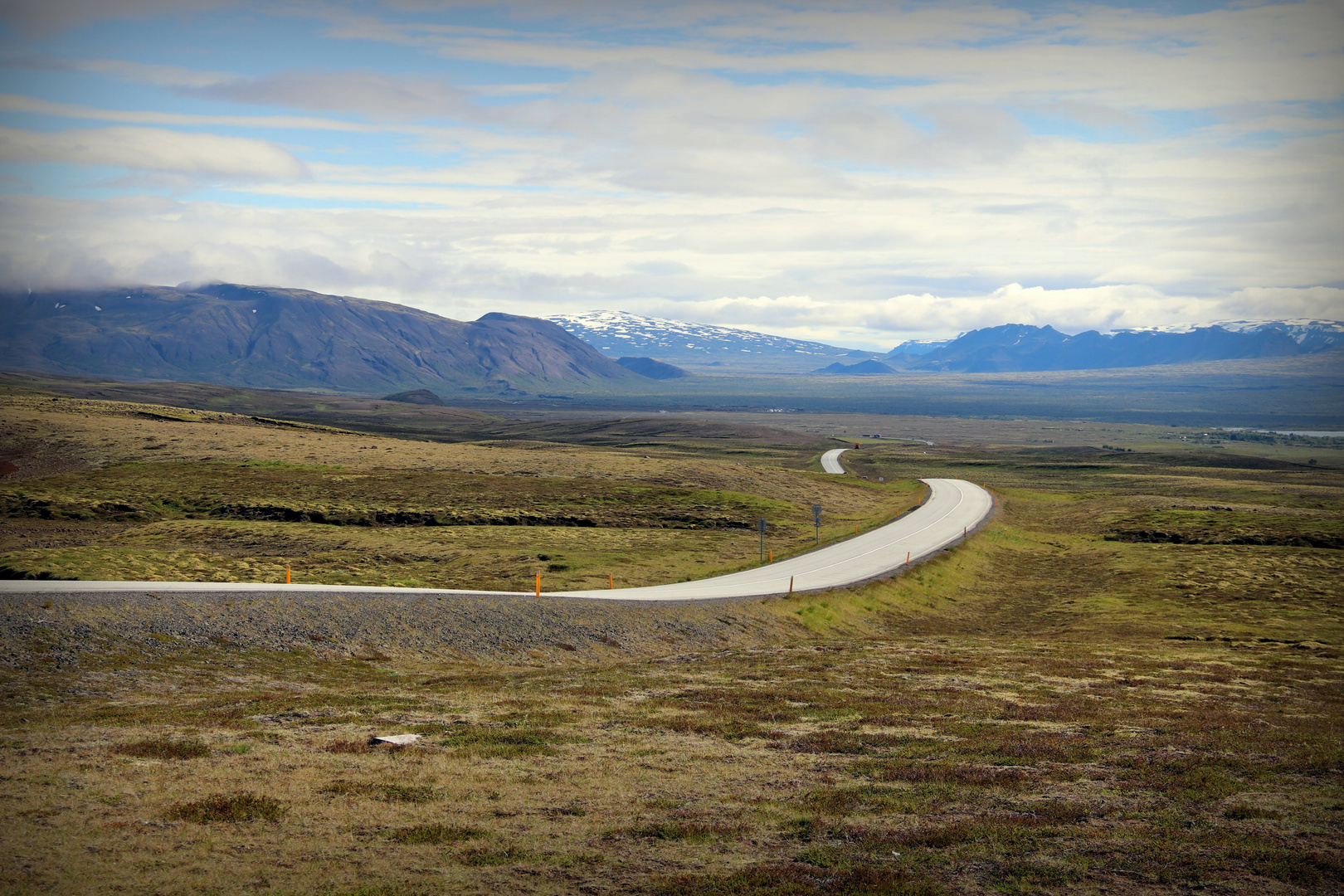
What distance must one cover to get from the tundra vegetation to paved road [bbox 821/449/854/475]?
61.5m

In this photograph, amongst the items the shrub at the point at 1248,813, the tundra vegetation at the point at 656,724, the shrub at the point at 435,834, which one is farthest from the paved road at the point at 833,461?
the shrub at the point at 435,834

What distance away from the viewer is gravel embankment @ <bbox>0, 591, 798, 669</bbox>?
25.5 metres

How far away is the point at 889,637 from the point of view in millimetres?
36781

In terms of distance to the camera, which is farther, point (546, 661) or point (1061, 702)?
point (546, 661)

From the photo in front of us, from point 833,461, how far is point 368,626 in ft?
368

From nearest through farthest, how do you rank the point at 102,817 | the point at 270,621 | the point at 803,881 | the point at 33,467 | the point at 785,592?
the point at 803,881 < the point at 102,817 < the point at 270,621 < the point at 785,592 < the point at 33,467

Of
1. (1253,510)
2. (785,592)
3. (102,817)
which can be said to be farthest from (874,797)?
(1253,510)

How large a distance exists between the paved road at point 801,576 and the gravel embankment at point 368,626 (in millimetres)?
1685

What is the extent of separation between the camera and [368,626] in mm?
30219

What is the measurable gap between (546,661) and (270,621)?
8903 millimetres

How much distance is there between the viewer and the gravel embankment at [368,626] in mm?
25453

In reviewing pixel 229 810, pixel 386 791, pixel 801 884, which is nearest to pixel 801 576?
pixel 386 791

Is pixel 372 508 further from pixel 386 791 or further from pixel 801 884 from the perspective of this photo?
pixel 801 884

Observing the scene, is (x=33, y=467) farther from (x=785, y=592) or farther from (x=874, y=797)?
(x=874, y=797)
